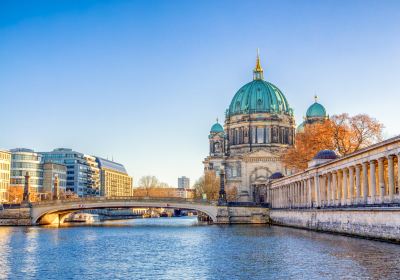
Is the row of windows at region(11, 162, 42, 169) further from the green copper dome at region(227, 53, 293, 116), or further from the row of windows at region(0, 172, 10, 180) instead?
the green copper dome at region(227, 53, 293, 116)

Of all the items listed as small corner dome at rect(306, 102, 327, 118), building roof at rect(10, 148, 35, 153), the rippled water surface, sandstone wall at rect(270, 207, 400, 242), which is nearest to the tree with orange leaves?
sandstone wall at rect(270, 207, 400, 242)

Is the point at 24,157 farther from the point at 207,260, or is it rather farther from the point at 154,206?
the point at 207,260

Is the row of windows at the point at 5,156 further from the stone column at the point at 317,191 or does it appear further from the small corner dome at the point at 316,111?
the stone column at the point at 317,191

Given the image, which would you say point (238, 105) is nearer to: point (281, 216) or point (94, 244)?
point (281, 216)

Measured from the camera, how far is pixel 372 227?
48.5m

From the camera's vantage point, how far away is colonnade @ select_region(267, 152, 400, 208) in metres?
49.5

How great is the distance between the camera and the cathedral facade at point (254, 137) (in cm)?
13788

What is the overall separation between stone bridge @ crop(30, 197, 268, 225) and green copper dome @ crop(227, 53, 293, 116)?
50188 millimetres

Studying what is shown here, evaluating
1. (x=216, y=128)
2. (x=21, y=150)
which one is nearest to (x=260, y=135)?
(x=216, y=128)

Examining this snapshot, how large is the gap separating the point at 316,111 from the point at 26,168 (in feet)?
248

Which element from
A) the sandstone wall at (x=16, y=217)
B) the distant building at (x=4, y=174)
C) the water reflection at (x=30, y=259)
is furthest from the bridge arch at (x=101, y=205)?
the distant building at (x=4, y=174)

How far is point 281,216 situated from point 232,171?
182 ft

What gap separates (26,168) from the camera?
554 feet

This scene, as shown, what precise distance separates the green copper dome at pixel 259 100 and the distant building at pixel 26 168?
54521mm
